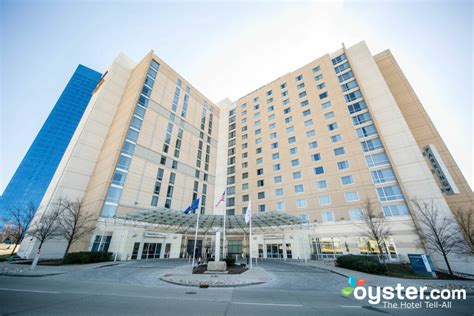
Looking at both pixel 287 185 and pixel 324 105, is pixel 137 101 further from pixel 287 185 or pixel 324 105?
pixel 324 105

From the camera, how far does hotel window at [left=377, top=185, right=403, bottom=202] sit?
28.2m

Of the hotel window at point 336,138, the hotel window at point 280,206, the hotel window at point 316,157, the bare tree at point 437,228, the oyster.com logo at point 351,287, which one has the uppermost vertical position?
the hotel window at point 336,138

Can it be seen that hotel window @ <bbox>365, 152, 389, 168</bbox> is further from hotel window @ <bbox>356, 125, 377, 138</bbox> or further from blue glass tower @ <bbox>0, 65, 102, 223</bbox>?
blue glass tower @ <bbox>0, 65, 102, 223</bbox>

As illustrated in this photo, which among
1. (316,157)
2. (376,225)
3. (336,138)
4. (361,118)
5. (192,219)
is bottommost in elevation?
(376,225)

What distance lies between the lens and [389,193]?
28.9 m

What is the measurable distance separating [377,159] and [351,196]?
25.7 feet

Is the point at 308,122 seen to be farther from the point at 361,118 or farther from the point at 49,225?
the point at 49,225

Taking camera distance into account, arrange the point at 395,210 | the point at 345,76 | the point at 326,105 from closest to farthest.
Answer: the point at 395,210, the point at 326,105, the point at 345,76

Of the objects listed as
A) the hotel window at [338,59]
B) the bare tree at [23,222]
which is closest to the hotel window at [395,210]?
the hotel window at [338,59]

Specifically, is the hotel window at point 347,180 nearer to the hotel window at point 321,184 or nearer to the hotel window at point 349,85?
the hotel window at point 321,184

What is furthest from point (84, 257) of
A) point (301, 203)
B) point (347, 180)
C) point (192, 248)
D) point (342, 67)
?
point (342, 67)

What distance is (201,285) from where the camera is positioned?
12.3 metres

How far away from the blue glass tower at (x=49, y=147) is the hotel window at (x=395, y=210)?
367ft

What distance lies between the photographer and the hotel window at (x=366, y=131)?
33.4 metres
